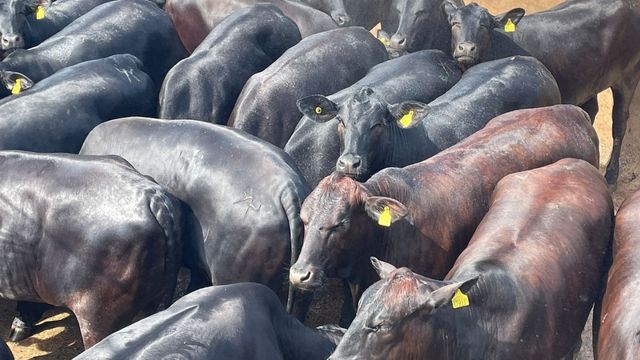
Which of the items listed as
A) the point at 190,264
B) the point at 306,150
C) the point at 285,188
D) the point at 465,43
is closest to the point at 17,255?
the point at 190,264

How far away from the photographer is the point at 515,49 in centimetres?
1052

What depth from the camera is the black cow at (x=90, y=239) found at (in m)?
6.93

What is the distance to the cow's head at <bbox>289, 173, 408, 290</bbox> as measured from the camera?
682 cm

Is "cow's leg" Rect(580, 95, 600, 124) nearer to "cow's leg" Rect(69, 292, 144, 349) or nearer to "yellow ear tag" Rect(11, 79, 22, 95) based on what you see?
"yellow ear tag" Rect(11, 79, 22, 95)

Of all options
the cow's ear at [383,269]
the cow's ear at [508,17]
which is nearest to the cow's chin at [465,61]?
the cow's ear at [508,17]

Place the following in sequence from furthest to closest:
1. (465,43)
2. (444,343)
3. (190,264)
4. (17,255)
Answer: (465,43)
(190,264)
(17,255)
(444,343)

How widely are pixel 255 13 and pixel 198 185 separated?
10.6ft

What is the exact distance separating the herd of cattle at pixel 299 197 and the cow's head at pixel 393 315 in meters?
0.01

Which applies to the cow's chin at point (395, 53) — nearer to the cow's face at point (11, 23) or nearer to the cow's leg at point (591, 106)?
the cow's leg at point (591, 106)

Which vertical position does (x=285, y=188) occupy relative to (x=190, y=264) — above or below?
above

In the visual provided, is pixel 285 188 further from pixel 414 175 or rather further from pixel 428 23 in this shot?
pixel 428 23

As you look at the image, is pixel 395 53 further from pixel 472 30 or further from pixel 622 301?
pixel 622 301

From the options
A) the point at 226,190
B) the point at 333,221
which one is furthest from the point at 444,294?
the point at 226,190

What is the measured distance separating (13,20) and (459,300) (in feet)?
21.1
